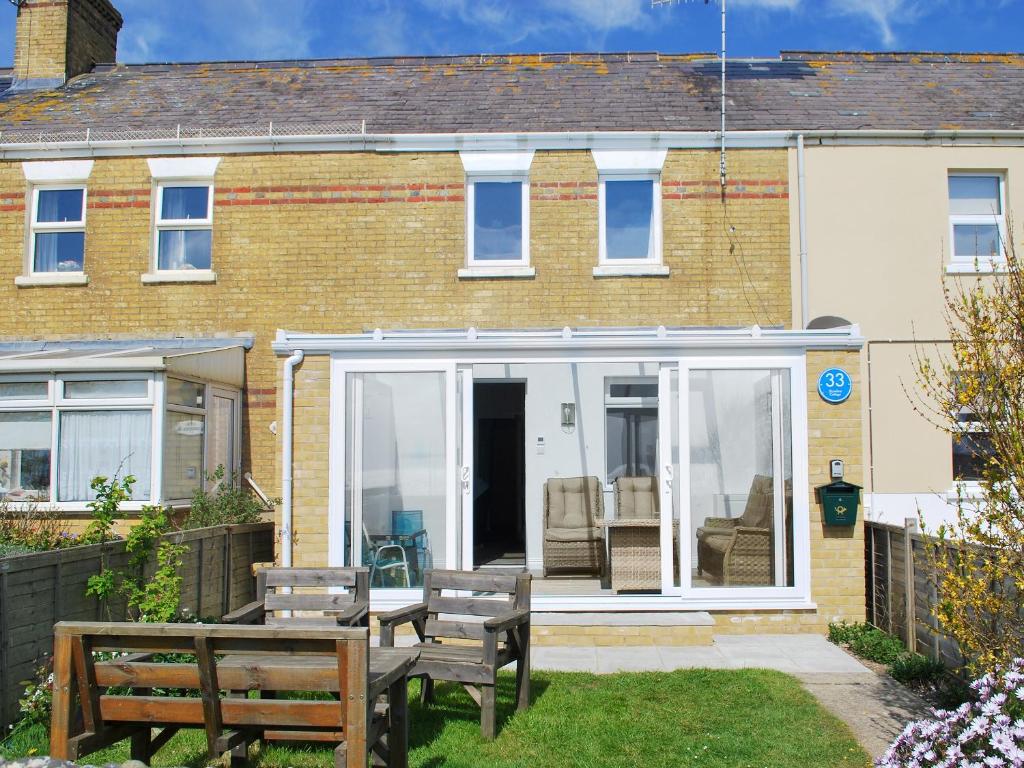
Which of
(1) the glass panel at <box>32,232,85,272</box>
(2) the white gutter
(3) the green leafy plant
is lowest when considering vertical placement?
(3) the green leafy plant

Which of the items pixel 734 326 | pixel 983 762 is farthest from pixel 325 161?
pixel 983 762

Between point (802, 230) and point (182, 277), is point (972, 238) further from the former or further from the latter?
point (182, 277)

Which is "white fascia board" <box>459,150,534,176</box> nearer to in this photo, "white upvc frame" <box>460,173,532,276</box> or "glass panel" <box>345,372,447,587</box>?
"white upvc frame" <box>460,173,532,276</box>

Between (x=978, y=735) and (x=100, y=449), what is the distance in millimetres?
9423

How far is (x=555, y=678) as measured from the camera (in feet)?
23.8

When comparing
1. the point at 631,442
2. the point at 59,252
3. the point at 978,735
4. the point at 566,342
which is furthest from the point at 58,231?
the point at 978,735

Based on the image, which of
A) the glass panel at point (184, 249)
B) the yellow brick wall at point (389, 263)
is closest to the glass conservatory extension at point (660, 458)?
the yellow brick wall at point (389, 263)

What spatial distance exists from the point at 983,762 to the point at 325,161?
1096 centimetres

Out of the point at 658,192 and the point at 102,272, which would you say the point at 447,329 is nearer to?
the point at 658,192

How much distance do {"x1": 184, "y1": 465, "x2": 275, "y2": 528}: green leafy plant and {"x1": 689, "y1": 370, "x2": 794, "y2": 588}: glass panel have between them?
198 inches

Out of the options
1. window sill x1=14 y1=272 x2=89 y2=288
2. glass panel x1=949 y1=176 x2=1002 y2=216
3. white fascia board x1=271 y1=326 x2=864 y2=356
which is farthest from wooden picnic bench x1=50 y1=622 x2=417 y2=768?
glass panel x1=949 y1=176 x2=1002 y2=216

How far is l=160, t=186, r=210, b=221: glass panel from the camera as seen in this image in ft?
43.0

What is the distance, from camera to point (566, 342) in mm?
9039

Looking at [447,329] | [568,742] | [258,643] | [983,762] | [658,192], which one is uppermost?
[658,192]
